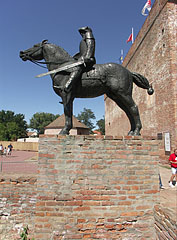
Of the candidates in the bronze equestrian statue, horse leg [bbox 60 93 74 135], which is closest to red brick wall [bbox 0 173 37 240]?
horse leg [bbox 60 93 74 135]

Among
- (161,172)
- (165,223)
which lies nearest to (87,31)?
(165,223)

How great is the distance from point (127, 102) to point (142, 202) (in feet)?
6.60

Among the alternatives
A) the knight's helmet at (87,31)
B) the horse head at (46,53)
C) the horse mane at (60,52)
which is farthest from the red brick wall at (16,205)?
the knight's helmet at (87,31)

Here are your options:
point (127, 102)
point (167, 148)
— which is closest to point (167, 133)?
point (167, 148)

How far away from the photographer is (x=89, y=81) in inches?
139

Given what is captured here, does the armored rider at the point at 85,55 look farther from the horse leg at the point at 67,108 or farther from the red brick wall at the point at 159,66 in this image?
the red brick wall at the point at 159,66

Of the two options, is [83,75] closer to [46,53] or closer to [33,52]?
[46,53]

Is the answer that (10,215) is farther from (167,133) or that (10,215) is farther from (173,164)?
(167,133)

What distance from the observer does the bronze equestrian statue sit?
342 centimetres

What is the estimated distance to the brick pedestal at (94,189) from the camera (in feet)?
9.79

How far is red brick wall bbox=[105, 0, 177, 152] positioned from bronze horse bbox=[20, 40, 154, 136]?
6.79 m

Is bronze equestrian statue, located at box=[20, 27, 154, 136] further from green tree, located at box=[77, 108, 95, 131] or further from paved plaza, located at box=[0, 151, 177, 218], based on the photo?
green tree, located at box=[77, 108, 95, 131]

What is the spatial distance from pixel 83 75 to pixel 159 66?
9286mm

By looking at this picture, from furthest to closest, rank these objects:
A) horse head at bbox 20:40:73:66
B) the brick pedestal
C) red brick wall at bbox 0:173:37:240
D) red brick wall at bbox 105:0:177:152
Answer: red brick wall at bbox 105:0:177:152 → red brick wall at bbox 0:173:37:240 → horse head at bbox 20:40:73:66 → the brick pedestal
